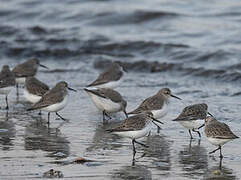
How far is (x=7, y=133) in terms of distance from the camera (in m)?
9.05

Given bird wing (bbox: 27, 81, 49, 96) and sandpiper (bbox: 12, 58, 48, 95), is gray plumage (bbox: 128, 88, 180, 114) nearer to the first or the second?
bird wing (bbox: 27, 81, 49, 96)

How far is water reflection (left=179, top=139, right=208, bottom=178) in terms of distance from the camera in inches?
287

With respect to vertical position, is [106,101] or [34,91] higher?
[34,91]

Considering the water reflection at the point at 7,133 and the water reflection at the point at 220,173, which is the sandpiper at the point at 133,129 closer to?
the water reflection at the point at 220,173

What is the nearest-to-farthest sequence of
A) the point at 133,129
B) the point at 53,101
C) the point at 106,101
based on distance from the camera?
1. the point at 133,129
2. the point at 53,101
3. the point at 106,101

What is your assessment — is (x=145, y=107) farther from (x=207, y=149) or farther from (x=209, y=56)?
(x=209, y=56)

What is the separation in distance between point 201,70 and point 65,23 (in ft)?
23.6

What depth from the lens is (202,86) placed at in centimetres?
1289

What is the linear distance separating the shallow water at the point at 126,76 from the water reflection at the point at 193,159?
1 centimetres

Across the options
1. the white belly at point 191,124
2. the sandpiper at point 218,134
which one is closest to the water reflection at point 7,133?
the white belly at point 191,124

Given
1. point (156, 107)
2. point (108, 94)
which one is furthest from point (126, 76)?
point (156, 107)

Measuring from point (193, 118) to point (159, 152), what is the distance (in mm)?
968

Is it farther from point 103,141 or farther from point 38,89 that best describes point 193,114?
point 38,89

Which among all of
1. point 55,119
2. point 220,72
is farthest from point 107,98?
point 220,72
